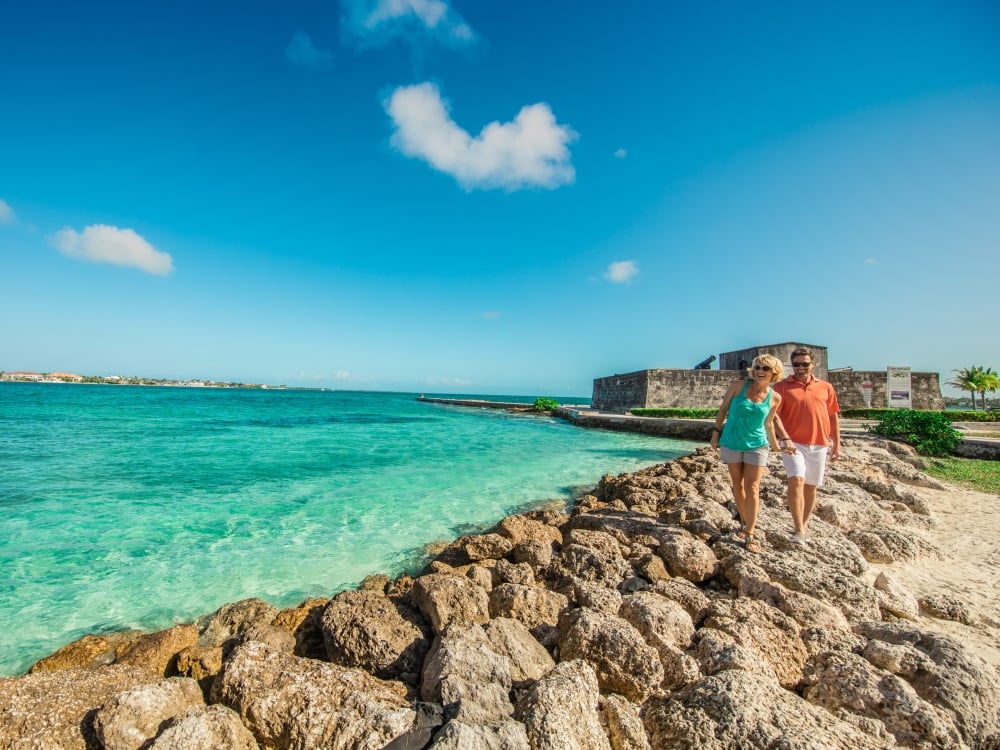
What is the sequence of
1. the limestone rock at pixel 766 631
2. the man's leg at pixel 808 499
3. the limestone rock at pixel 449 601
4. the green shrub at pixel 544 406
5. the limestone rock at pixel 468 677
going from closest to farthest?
the limestone rock at pixel 468 677 < the limestone rock at pixel 766 631 < the limestone rock at pixel 449 601 < the man's leg at pixel 808 499 < the green shrub at pixel 544 406

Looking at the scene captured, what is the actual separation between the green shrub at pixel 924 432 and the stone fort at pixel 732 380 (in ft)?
34.1

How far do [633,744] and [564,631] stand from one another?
0.90m

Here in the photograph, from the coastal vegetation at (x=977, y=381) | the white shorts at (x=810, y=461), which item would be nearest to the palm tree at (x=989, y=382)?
the coastal vegetation at (x=977, y=381)

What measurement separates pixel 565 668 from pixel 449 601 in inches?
45.3

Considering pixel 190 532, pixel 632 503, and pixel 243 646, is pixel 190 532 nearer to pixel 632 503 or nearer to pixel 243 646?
pixel 243 646

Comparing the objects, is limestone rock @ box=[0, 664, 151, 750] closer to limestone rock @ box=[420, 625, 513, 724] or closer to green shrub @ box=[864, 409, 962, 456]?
limestone rock @ box=[420, 625, 513, 724]

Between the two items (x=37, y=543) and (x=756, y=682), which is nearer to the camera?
(x=756, y=682)

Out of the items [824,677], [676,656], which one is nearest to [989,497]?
[824,677]

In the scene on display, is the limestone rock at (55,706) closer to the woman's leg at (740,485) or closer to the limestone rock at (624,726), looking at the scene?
the limestone rock at (624,726)

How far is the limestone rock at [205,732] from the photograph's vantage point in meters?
1.84

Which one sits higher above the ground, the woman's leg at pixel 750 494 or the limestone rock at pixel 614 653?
the woman's leg at pixel 750 494

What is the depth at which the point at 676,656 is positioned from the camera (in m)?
2.59

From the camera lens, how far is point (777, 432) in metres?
4.68

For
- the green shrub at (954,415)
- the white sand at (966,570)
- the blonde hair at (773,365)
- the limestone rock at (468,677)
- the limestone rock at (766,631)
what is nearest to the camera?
the limestone rock at (468,677)
